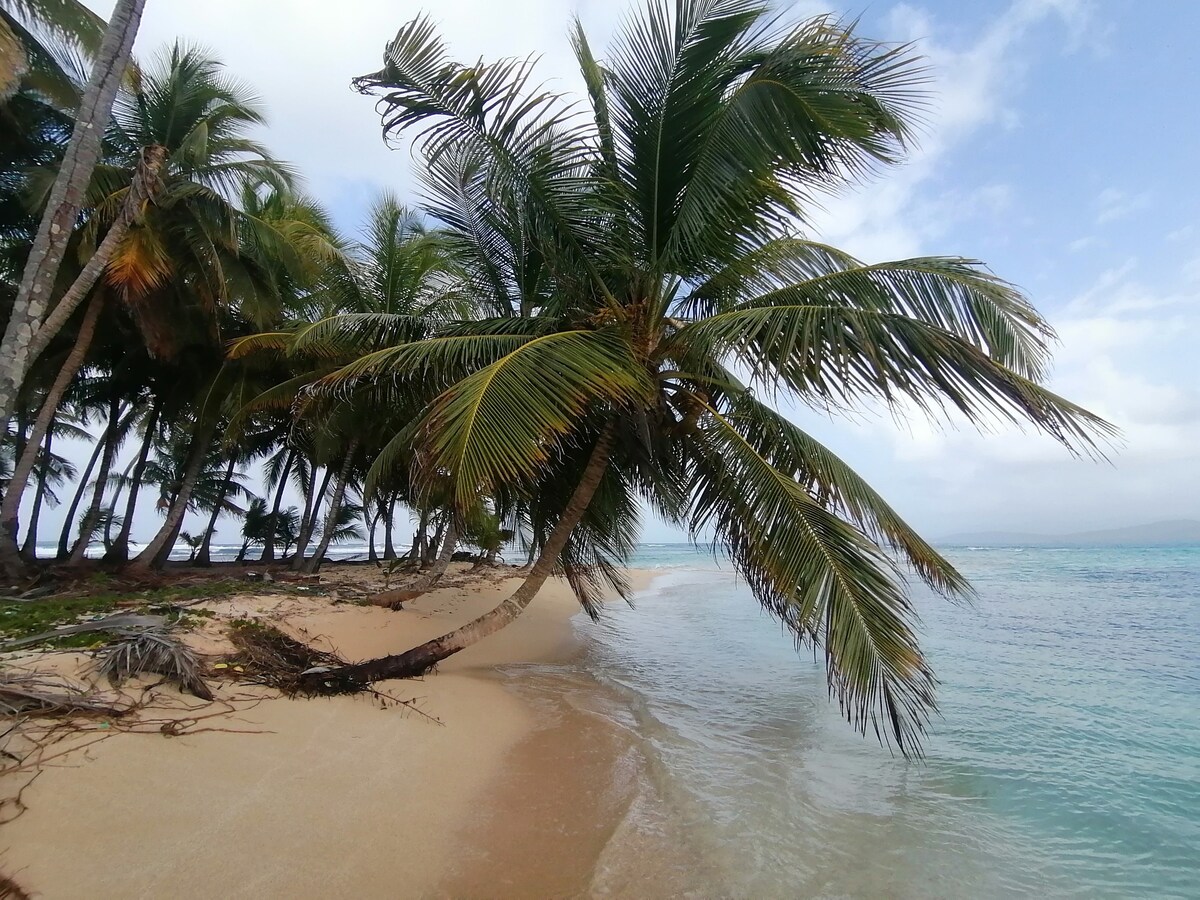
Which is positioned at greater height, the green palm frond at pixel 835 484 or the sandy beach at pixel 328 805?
the green palm frond at pixel 835 484

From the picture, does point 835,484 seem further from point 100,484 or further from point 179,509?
point 100,484

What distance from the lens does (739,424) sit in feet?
18.6

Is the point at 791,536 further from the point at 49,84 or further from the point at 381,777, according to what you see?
the point at 49,84

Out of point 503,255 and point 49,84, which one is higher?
point 49,84

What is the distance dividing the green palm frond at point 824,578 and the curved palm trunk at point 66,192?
23.2 feet

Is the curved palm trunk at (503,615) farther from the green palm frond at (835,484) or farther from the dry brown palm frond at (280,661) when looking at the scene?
the green palm frond at (835,484)

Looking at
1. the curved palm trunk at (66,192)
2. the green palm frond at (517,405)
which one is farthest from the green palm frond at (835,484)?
the curved palm trunk at (66,192)

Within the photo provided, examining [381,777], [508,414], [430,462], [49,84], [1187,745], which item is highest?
[49,84]

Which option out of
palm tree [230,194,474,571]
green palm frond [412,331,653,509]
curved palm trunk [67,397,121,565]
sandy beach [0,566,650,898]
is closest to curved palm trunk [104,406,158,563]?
curved palm trunk [67,397,121,565]

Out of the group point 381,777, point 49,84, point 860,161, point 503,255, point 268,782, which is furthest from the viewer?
point 49,84

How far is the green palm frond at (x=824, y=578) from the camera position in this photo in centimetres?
373

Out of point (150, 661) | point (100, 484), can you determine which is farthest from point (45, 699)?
point (100, 484)

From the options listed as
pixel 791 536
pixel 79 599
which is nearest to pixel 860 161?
pixel 791 536

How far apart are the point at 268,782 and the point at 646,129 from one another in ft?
17.8
